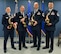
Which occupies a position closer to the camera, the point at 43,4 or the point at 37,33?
the point at 37,33

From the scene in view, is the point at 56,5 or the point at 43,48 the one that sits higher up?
the point at 56,5

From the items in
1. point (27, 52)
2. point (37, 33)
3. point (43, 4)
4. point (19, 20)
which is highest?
point (43, 4)

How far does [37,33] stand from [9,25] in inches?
40.6

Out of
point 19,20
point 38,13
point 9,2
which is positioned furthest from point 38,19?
point 9,2

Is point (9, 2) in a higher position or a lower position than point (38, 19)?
higher

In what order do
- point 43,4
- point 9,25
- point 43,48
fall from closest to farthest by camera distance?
point 9,25 → point 43,48 → point 43,4

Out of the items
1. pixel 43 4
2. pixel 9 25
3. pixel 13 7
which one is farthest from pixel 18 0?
pixel 9 25

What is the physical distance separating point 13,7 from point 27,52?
8.80ft

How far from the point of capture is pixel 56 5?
27.8 feet

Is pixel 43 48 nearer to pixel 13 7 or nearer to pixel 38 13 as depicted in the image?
pixel 38 13

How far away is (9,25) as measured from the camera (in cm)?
627

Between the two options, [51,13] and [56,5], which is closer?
[51,13]

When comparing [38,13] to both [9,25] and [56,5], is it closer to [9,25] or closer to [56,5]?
[9,25]

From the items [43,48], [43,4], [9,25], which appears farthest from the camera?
[43,4]
